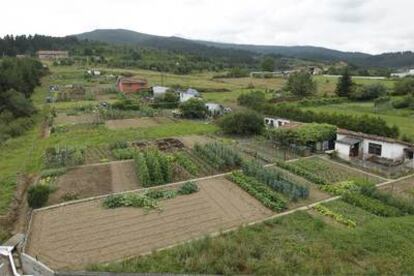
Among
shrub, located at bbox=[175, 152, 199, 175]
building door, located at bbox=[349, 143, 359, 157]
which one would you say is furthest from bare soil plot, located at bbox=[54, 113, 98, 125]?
building door, located at bbox=[349, 143, 359, 157]

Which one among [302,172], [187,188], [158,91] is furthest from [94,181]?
[158,91]

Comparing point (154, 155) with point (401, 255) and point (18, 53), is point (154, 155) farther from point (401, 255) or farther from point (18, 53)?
point (18, 53)

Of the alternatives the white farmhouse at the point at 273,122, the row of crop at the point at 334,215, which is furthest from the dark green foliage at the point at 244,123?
the row of crop at the point at 334,215

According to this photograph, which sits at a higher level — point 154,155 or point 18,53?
point 18,53

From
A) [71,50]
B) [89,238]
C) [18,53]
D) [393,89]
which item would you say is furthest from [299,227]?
[71,50]

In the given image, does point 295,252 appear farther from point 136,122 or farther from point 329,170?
point 136,122

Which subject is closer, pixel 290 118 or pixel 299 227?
pixel 299 227
